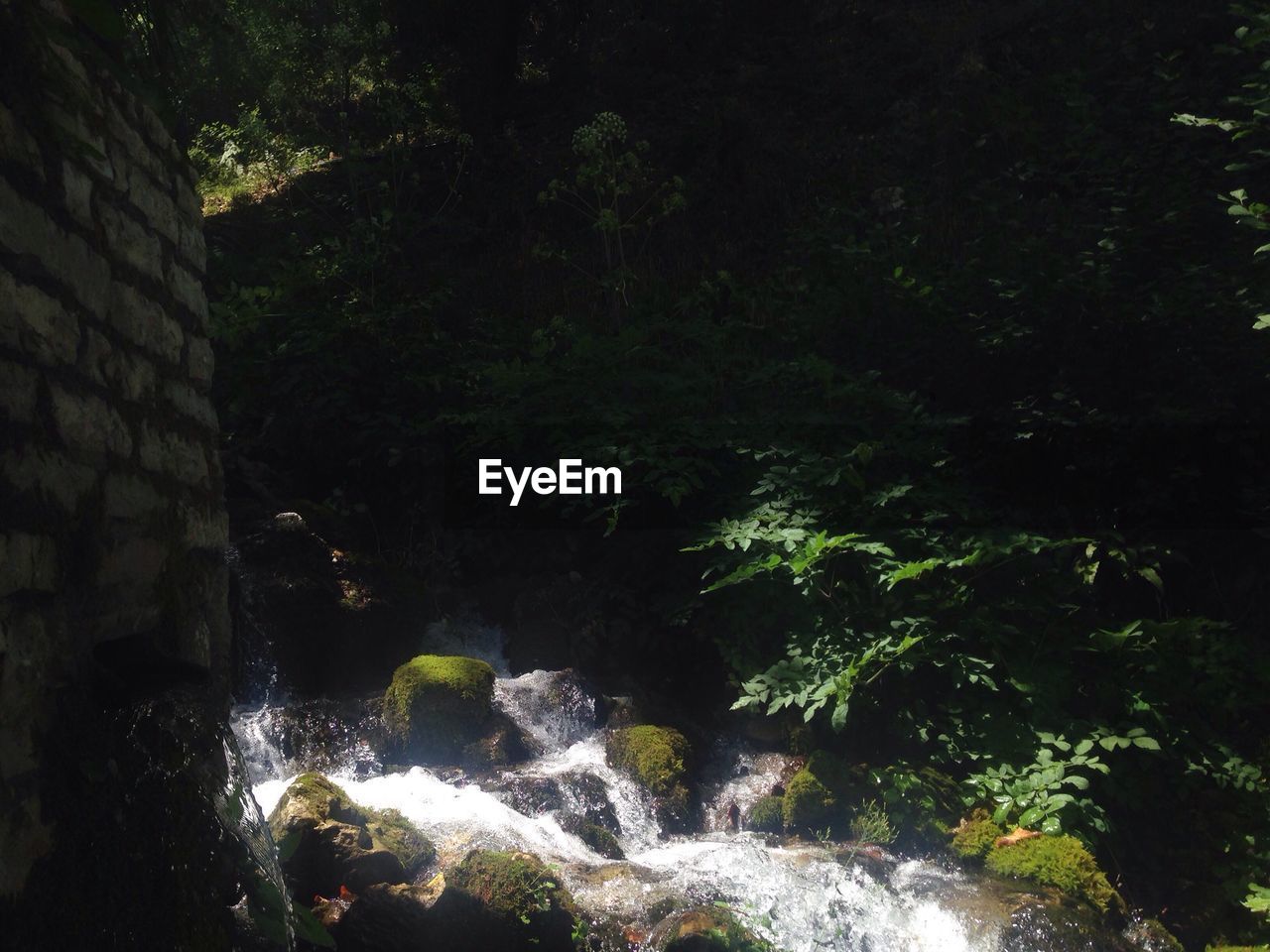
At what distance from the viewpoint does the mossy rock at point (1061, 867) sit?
4074mm

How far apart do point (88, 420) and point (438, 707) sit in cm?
360

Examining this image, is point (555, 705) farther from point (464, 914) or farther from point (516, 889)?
point (464, 914)

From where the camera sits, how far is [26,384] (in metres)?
1.88

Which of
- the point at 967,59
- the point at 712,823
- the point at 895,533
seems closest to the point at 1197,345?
the point at 895,533

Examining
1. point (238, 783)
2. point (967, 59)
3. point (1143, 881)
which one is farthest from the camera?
point (967, 59)

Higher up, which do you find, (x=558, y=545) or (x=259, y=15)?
(x=259, y=15)

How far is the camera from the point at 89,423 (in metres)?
2.14

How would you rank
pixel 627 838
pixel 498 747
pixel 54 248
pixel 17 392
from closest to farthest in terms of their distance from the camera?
pixel 17 392 < pixel 54 248 < pixel 627 838 < pixel 498 747

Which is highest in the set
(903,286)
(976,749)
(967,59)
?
(967,59)

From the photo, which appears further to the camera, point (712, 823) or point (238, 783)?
point (712, 823)

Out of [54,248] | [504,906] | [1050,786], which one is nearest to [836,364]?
[1050,786]

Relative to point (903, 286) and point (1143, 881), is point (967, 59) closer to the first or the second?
point (903, 286)

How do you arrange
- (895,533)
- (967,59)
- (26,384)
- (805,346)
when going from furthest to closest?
(967,59) < (805,346) < (895,533) < (26,384)

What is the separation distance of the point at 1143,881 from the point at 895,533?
181cm
